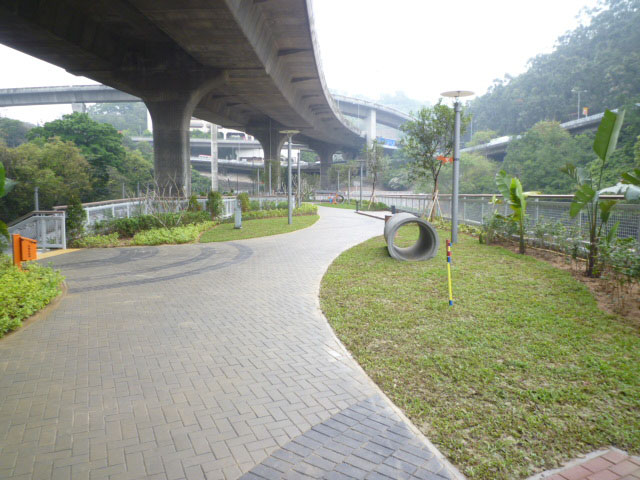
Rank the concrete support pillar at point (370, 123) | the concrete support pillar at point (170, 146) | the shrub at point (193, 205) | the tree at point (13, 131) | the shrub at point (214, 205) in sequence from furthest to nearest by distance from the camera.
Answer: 1. the concrete support pillar at point (370, 123)
2. the tree at point (13, 131)
3. the concrete support pillar at point (170, 146)
4. the shrub at point (214, 205)
5. the shrub at point (193, 205)

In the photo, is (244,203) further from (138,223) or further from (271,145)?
(271,145)

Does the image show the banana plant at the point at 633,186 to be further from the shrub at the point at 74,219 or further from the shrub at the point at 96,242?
the shrub at the point at 74,219

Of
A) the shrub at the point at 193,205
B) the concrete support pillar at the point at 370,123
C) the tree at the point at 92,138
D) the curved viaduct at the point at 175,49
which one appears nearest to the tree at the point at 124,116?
the concrete support pillar at the point at 370,123

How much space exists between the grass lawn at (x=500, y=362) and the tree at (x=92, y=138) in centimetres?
4429

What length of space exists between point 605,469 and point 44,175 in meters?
37.5

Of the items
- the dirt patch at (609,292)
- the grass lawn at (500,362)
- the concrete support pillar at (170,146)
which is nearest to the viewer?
the grass lawn at (500,362)

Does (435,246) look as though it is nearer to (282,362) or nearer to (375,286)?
(375,286)

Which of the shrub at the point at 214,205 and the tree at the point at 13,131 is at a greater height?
the tree at the point at 13,131

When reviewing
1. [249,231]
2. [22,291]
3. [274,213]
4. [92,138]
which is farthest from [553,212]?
[92,138]

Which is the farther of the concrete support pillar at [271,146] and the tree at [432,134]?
the concrete support pillar at [271,146]

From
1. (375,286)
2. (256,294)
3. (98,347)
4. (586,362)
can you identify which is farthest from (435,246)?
(98,347)

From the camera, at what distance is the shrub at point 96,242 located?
14820mm

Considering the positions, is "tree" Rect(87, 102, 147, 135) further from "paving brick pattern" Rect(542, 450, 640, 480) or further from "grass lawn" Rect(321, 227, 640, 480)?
"paving brick pattern" Rect(542, 450, 640, 480)

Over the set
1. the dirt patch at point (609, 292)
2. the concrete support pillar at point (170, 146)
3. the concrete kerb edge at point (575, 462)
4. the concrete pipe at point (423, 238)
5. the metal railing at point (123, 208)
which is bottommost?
the concrete kerb edge at point (575, 462)
